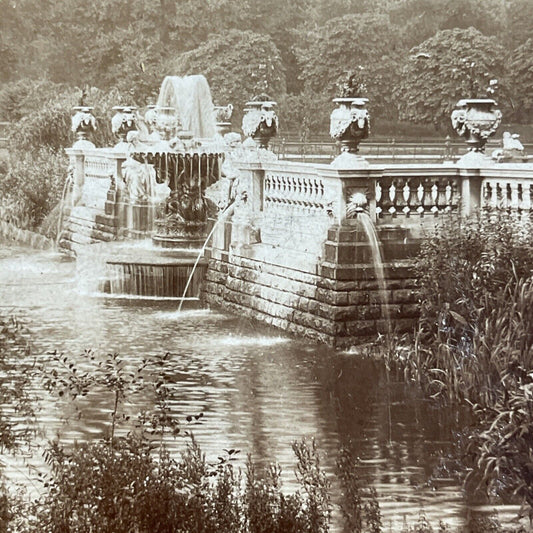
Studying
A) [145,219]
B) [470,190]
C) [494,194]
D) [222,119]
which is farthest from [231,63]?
[494,194]

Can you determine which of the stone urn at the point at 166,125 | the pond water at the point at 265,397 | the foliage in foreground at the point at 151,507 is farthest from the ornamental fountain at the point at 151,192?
the foliage in foreground at the point at 151,507

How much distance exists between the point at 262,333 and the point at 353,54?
44.6 m

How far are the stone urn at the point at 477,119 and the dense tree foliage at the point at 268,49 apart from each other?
3769 centimetres

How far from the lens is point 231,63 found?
53.1 metres

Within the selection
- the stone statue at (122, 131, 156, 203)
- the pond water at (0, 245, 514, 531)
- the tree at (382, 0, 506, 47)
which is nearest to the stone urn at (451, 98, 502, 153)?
the pond water at (0, 245, 514, 531)

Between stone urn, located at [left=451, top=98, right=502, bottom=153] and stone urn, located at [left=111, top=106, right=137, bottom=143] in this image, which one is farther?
stone urn, located at [left=111, top=106, right=137, bottom=143]

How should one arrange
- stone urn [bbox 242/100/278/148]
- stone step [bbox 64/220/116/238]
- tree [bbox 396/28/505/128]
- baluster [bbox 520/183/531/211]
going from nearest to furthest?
baluster [bbox 520/183/531/211] → stone urn [bbox 242/100/278/148] → stone step [bbox 64/220/116/238] → tree [bbox 396/28/505/128]

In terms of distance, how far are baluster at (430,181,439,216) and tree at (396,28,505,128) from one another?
39.4 metres

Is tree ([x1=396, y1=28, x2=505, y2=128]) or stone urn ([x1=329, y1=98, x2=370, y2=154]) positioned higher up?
tree ([x1=396, y1=28, x2=505, y2=128])

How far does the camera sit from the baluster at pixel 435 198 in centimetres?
1457

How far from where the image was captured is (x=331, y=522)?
7395 mm

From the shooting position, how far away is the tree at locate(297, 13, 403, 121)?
187ft

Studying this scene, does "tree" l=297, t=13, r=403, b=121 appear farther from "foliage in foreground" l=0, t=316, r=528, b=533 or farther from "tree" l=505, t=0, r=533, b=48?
"foliage in foreground" l=0, t=316, r=528, b=533

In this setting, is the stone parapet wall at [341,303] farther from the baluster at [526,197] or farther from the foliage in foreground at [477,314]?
the baluster at [526,197]
